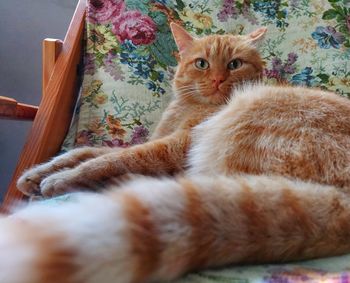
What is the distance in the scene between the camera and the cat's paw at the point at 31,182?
3.63 ft

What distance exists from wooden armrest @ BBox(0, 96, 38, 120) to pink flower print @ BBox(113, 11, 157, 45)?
0.43 m

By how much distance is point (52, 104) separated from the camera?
4.40ft

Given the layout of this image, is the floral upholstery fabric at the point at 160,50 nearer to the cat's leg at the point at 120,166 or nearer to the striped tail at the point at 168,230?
the cat's leg at the point at 120,166

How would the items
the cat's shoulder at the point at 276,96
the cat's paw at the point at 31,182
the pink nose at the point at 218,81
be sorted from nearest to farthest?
the cat's shoulder at the point at 276,96
the cat's paw at the point at 31,182
the pink nose at the point at 218,81

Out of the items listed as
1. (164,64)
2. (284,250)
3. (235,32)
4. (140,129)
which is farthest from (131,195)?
(235,32)

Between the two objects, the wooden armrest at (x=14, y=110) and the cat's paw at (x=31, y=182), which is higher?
the wooden armrest at (x=14, y=110)

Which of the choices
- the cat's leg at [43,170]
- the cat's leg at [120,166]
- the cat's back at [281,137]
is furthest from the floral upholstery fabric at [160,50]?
the cat's back at [281,137]

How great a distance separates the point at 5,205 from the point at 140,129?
526 millimetres

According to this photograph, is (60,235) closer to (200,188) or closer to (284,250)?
(200,188)

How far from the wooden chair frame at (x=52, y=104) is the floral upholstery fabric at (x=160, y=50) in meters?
0.04

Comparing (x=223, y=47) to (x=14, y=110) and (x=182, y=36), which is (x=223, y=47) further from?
(x=14, y=110)

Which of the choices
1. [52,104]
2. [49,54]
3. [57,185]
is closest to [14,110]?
[52,104]

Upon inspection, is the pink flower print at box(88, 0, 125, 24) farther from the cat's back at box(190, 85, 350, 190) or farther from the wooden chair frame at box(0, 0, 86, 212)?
the cat's back at box(190, 85, 350, 190)

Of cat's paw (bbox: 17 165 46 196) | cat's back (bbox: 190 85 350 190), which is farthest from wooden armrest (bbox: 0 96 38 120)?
cat's back (bbox: 190 85 350 190)
